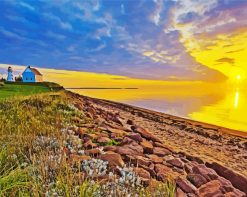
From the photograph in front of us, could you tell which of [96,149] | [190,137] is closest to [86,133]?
[96,149]

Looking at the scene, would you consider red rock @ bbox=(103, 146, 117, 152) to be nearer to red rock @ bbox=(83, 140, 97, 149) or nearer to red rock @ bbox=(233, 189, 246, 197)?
red rock @ bbox=(83, 140, 97, 149)

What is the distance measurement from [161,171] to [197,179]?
66 cm

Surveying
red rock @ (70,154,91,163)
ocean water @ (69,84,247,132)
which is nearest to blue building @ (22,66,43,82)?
ocean water @ (69,84,247,132)

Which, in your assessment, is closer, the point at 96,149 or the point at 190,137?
the point at 96,149

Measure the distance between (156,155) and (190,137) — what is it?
7.20 m

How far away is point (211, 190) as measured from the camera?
4805 mm

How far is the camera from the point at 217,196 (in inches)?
181

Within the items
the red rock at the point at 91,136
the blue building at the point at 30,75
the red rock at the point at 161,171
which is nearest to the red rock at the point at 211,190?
the red rock at the point at 161,171

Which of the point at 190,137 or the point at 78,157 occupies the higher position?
the point at 78,157

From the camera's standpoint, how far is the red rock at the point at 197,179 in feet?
17.0

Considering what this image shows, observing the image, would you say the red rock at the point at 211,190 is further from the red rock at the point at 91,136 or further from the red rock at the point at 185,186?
the red rock at the point at 91,136

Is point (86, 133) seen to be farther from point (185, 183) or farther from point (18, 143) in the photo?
point (185, 183)

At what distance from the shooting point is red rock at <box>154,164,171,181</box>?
196 inches

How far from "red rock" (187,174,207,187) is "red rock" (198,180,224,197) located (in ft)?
0.59
